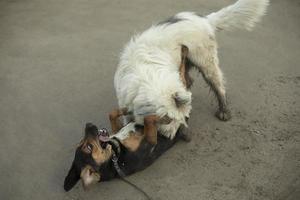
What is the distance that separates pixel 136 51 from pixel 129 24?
7.35 ft

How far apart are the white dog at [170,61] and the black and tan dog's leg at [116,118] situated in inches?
2.2

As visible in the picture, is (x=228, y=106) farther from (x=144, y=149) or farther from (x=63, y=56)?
(x=63, y=56)

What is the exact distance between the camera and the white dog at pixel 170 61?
3.49 meters

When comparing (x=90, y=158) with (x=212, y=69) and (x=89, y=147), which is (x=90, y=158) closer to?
(x=89, y=147)

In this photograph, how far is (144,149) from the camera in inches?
142

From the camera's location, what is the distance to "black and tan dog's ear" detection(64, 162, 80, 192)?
3.36 m

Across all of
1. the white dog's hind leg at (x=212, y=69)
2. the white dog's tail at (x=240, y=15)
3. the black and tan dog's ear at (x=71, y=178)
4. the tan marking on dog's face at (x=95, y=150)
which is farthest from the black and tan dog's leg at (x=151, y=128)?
the white dog's tail at (x=240, y=15)

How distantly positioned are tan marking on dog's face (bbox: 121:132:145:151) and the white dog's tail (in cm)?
117

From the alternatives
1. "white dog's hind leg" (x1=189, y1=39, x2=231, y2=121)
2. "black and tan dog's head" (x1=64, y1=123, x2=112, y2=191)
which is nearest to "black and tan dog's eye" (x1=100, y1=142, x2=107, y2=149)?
"black and tan dog's head" (x1=64, y1=123, x2=112, y2=191)

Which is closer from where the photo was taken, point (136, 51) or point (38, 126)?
point (136, 51)

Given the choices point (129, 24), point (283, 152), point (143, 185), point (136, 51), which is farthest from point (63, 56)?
point (283, 152)

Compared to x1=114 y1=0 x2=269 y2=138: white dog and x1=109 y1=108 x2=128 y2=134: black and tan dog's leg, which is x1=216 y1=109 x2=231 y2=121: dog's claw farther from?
x1=109 y1=108 x2=128 y2=134: black and tan dog's leg

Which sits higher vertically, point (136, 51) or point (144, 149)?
point (136, 51)

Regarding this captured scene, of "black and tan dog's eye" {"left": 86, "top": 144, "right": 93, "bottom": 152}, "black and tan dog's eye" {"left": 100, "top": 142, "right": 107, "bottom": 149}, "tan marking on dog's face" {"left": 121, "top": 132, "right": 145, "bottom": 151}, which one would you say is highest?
"black and tan dog's eye" {"left": 86, "top": 144, "right": 93, "bottom": 152}
